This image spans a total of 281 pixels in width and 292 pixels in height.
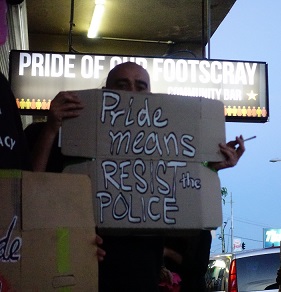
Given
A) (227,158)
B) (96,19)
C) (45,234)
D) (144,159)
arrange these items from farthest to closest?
(96,19)
(227,158)
(144,159)
(45,234)

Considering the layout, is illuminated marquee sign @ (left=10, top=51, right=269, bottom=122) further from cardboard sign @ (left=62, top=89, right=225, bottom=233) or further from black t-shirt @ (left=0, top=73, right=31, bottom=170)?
black t-shirt @ (left=0, top=73, right=31, bottom=170)

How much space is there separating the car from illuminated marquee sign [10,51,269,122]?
9.09ft

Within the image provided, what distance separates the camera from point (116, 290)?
2.74 m

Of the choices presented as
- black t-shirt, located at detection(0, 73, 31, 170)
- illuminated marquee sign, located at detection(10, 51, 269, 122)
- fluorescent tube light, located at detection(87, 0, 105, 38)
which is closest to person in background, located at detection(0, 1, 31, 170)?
black t-shirt, located at detection(0, 73, 31, 170)

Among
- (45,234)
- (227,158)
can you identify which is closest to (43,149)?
(45,234)

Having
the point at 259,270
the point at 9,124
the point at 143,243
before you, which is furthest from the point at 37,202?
the point at 259,270

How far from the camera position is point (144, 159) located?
254cm

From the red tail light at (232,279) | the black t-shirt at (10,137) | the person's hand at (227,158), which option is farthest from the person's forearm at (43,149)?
the red tail light at (232,279)

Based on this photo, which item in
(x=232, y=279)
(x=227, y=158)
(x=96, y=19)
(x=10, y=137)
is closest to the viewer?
(x=10, y=137)

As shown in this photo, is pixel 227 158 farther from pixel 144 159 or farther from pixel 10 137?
pixel 10 137

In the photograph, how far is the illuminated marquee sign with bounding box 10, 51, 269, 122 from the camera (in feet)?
18.6

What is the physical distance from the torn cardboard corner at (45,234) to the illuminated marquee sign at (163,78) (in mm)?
3585

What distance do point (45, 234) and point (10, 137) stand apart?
377mm

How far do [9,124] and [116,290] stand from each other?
86 cm
